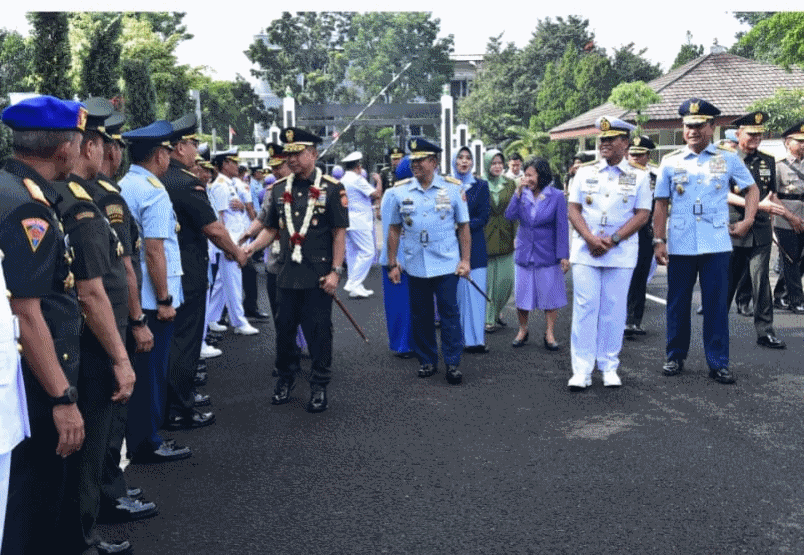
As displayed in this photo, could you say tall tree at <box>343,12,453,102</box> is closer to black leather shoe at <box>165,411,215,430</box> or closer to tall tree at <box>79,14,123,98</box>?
tall tree at <box>79,14,123,98</box>

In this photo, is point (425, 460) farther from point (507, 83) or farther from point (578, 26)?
point (578, 26)

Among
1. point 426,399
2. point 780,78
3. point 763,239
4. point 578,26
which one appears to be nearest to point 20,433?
point 426,399

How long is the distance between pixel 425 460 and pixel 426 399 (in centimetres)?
152

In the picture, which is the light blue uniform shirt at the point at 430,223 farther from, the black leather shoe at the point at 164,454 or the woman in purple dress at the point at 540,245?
the black leather shoe at the point at 164,454

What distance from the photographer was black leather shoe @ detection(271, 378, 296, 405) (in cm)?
674

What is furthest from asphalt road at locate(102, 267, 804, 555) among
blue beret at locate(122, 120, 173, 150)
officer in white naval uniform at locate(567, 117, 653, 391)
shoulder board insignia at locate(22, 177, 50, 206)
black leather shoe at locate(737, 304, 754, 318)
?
black leather shoe at locate(737, 304, 754, 318)

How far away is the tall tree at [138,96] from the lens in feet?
63.7

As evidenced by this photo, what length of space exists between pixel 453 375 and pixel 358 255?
6213mm

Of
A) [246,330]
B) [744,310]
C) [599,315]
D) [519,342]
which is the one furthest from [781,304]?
[246,330]

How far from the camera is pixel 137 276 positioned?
4797 mm

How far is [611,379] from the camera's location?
6977 millimetres

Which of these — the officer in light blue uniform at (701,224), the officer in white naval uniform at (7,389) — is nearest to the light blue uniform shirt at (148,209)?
the officer in white naval uniform at (7,389)

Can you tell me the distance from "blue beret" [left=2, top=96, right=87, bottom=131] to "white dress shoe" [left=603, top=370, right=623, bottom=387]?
15.8ft

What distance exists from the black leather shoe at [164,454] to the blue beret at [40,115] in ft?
8.63
